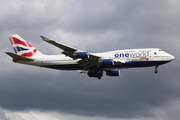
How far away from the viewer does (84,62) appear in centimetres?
6191

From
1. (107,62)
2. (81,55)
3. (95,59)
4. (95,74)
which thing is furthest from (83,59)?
(95,74)

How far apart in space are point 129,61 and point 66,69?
14900 millimetres

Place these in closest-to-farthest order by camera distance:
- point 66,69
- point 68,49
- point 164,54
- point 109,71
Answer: point 68,49 → point 164,54 → point 66,69 → point 109,71

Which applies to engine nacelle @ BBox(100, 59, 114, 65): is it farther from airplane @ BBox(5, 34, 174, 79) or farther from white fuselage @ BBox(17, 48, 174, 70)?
white fuselage @ BBox(17, 48, 174, 70)

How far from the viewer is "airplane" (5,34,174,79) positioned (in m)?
59.1

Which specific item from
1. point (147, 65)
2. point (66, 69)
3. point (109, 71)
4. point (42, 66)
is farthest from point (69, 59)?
point (147, 65)

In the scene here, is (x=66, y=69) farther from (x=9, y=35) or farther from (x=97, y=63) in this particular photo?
(x=9, y=35)

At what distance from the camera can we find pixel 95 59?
6044cm

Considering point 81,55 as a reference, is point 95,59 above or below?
below

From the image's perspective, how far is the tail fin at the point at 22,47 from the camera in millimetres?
69500

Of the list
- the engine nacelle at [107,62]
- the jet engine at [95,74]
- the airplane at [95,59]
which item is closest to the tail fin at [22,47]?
the airplane at [95,59]

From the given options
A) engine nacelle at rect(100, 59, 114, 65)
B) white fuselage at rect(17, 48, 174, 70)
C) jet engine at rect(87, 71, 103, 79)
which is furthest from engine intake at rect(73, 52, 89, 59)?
jet engine at rect(87, 71, 103, 79)

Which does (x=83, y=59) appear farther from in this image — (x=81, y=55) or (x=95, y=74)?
(x=95, y=74)

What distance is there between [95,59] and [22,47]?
2054 cm
